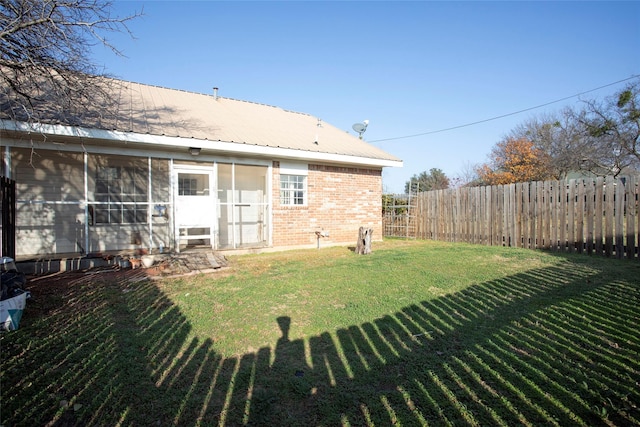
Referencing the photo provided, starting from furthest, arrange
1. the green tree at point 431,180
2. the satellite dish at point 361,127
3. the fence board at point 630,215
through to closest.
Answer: the green tree at point 431,180 → the satellite dish at point 361,127 → the fence board at point 630,215

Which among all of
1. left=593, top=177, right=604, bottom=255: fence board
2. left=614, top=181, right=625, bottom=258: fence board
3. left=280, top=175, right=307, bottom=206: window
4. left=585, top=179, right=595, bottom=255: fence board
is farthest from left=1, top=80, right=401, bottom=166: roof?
left=614, top=181, right=625, bottom=258: fence board

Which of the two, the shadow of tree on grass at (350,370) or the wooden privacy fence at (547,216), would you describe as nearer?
the shadow of tree on grass at (350,370)

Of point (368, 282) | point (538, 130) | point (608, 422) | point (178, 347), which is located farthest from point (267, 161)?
point (538, 130)

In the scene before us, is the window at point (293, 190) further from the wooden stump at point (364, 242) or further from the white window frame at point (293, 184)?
the wooden stump at point (364, 242)

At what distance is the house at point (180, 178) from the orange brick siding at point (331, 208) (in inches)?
1.4

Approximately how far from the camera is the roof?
823 centimetres

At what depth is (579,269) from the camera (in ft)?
22.9

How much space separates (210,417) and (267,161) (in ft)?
27.8

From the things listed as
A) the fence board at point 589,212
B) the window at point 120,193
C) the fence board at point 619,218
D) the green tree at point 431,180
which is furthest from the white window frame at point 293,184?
the green tree at point 431,180

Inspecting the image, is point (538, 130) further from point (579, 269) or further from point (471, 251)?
point (579, 269)

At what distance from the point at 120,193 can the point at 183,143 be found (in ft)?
12.5

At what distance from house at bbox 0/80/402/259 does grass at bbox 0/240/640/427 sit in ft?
11.6

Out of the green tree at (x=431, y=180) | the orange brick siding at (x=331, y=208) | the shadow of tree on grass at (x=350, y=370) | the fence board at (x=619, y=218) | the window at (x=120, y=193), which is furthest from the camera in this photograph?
the green tree at (x=431, y=180)

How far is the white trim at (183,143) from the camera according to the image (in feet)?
22.0
